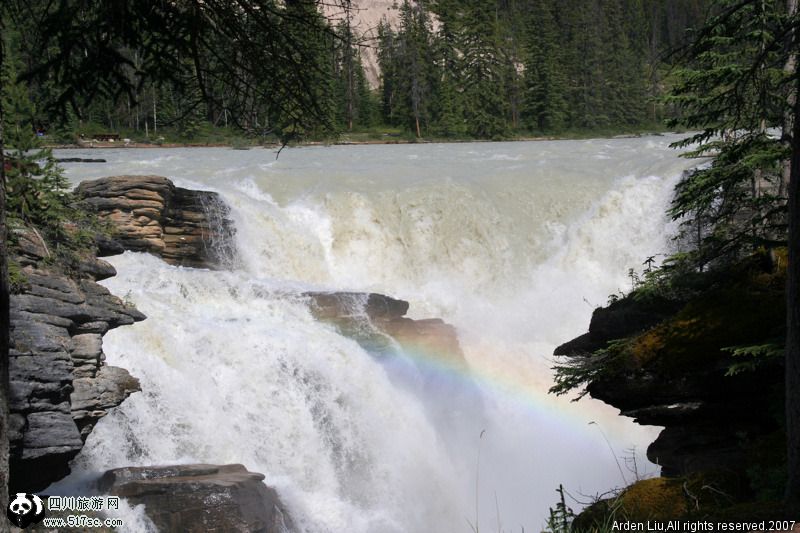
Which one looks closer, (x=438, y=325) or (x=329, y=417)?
(x=329, y=417)

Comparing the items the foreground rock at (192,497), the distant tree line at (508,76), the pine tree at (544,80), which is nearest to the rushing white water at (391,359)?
Result: the foreground rock at (192,497)

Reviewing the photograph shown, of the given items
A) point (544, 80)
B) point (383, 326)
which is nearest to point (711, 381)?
point (383, 326)

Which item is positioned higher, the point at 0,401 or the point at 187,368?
the point at 0,401

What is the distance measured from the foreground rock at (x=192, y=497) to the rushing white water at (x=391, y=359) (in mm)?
765

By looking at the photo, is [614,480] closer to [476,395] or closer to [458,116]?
[476,395]

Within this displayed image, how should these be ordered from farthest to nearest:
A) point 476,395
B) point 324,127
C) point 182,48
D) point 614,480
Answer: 1. point 476,395
2. point 614,480
3. point 324,127
4. point 182,48

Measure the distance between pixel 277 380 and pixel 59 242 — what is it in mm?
3687

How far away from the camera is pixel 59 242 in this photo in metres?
10.5

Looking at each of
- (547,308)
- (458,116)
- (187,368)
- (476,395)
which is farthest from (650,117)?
(187,368)

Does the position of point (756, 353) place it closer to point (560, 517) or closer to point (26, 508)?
point (560, 517)

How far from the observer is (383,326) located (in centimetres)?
1539

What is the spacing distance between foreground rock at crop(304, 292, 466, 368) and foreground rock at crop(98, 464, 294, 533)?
506cm

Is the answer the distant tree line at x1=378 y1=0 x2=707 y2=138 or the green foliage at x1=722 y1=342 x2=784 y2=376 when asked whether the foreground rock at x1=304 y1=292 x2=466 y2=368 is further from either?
the distant tree line at x1=378 y1=0 x2=707 y2=138

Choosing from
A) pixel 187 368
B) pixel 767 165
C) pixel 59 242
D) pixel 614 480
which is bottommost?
pixel 614 480
